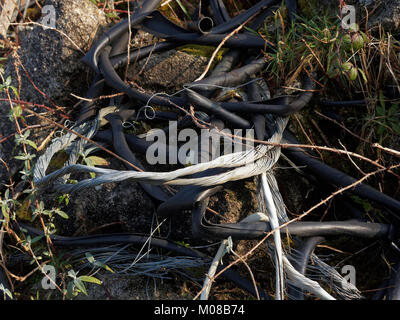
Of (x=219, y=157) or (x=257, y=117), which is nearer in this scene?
(x=219, y=157)

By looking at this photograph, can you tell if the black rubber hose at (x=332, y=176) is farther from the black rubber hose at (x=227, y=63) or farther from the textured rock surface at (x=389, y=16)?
the textured rock surface at (x=389, y=16)

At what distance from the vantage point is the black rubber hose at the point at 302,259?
1503 mm

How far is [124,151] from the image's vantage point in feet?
5.85

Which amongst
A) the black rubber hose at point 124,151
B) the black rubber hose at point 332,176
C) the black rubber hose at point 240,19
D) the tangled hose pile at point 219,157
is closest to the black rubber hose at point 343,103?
the tangled hose pile at point 219,157

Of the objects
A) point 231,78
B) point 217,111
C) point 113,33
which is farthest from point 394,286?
point 113,33

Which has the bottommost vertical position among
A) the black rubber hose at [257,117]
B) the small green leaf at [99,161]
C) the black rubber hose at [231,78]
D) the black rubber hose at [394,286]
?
the black rubber hose at [394,286]

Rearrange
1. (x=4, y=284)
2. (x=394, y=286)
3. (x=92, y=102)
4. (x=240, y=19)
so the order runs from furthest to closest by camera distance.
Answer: (x=240, y=19)
(x=92, y=102)
(x=4, y=284)
(x=394, y=286)

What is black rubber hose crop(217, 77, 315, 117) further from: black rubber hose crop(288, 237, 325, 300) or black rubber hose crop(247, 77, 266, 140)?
black rubber hose crop(288, 237, 325, 300)

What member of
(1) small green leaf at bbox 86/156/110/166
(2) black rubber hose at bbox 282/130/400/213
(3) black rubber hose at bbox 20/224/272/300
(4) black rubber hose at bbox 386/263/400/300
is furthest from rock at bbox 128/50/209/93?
(4) black rubber hose at bbox 386/263/400/300

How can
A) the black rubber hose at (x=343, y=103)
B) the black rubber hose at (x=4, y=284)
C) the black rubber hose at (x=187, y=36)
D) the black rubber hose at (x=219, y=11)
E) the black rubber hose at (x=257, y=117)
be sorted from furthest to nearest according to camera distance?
the black rubber hose at (x=219, y=11) < the black rubber hose at (x=187, y=36) < the black rubber hose at (x=343, y=103) < the black rubber hose at (x=257, y=117) < the black rubber hose at (x=4, y=284)

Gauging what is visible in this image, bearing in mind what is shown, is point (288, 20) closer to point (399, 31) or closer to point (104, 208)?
point (399, 31)

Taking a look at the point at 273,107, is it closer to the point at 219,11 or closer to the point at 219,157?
the point at 219,157

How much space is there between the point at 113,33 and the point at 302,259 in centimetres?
125

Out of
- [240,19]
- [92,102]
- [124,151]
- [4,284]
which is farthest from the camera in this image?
[240,19]
